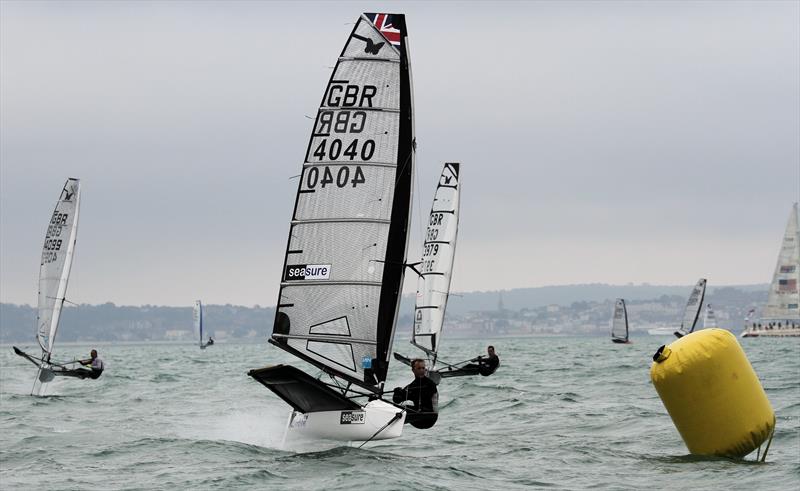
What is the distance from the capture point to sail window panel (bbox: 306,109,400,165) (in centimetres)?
1716

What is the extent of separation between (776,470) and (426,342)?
17.4 metres

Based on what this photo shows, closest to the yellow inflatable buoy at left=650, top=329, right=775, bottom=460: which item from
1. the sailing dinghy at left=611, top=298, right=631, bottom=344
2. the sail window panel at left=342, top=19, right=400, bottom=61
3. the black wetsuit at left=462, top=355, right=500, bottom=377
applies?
the sail window panel at left=342, top=19, right=400, bottom=61

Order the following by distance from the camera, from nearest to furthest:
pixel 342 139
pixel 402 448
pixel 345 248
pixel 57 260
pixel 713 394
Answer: pixel 713 394
pixel 345 248
pixel 342 139
pixel 402 448
pixel 57 260

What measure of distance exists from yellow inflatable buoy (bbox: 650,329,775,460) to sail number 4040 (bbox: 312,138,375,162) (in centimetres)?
545

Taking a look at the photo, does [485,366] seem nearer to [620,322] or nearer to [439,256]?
[439,256]

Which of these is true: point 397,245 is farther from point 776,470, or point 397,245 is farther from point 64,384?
point 64,384

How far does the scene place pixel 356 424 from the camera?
15.9 m

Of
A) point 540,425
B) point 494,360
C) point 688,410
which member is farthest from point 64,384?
point 688,410

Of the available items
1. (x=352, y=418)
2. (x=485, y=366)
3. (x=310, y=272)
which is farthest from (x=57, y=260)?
(x=352, y=418)

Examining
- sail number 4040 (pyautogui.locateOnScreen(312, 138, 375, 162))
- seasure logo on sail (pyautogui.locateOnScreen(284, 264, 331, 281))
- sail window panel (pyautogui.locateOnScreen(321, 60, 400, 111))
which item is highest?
sail window panel (pyautogui.locateOnScreen(321, 60, 400, 111))

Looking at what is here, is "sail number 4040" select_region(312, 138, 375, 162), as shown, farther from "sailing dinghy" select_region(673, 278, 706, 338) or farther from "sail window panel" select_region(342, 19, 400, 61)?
"sailing dinghy" select_region(673, 278, 706, 338)

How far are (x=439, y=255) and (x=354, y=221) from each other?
14.8 m

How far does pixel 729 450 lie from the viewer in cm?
1448

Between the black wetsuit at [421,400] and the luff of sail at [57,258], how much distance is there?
737 inches
